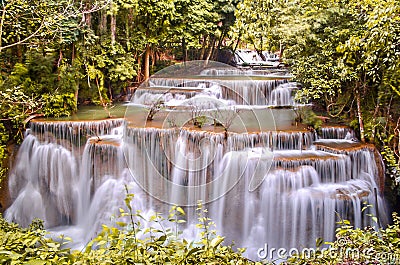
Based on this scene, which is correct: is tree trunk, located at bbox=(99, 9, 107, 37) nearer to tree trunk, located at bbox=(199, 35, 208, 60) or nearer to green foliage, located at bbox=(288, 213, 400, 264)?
tree trunk, located at bbox=(199, 35, 208, 60)

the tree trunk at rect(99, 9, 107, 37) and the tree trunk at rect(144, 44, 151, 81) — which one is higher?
the tree trunk at rect(99, 9, 107, 37)

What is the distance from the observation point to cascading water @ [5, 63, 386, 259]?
5203 mm

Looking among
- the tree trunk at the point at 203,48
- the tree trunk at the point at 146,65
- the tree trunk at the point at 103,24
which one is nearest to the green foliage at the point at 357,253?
the tree trunk at the point at 103,24

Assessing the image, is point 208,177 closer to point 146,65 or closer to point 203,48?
point 146,65

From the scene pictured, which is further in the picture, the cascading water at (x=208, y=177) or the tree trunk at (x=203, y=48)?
the tree trunk at (x=203, y=48)

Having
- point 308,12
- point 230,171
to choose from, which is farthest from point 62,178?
point 308,12

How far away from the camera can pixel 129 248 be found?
5.54ft

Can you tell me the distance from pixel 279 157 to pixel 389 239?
2.97 meters

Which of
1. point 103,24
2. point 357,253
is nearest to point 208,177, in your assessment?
point 357,253

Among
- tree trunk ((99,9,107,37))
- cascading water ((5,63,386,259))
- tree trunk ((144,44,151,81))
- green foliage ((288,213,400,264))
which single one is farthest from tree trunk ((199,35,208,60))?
green foliage ((288,213,400,264))

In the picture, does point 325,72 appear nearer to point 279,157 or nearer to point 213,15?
point 279,157

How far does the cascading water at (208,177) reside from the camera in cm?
520

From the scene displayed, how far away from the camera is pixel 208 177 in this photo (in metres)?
5.61

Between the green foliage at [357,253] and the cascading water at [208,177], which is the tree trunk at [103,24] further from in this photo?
the green foliage at [357,253]
